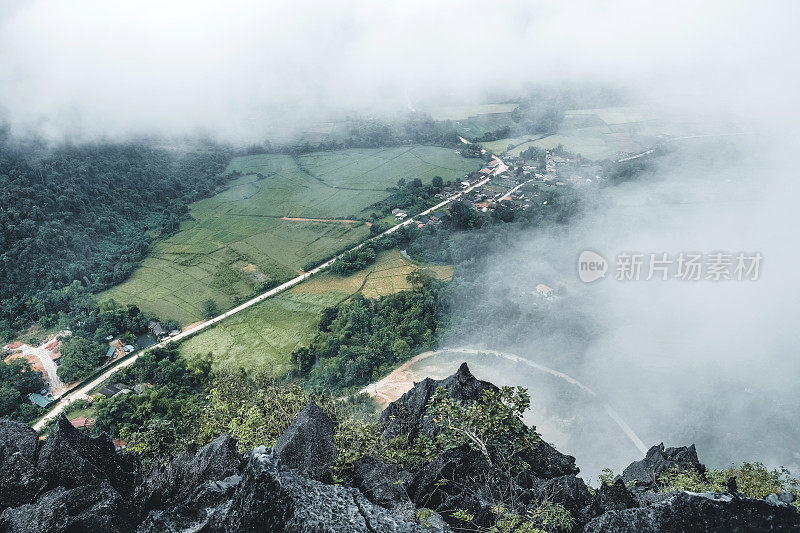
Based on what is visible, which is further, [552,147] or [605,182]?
[552,147]

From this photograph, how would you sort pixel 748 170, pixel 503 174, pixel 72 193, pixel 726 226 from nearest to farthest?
pixel 726 226 < pixel 72 193 < pixel 748 170 < pixel 503 174

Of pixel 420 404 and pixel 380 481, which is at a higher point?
pixel 380 481

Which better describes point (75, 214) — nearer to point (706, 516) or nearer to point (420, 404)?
point (420, 404)

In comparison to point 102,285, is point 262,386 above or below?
above

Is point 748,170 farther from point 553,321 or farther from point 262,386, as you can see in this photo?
point 262,386

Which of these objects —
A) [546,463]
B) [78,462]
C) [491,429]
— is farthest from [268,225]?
[491,429]

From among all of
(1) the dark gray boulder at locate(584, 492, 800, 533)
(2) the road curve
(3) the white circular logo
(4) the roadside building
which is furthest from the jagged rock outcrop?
(3) the white circular logo

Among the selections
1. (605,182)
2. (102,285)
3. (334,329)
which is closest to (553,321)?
(334,329)


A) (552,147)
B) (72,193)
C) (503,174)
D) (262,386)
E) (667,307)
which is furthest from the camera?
(552,147)
